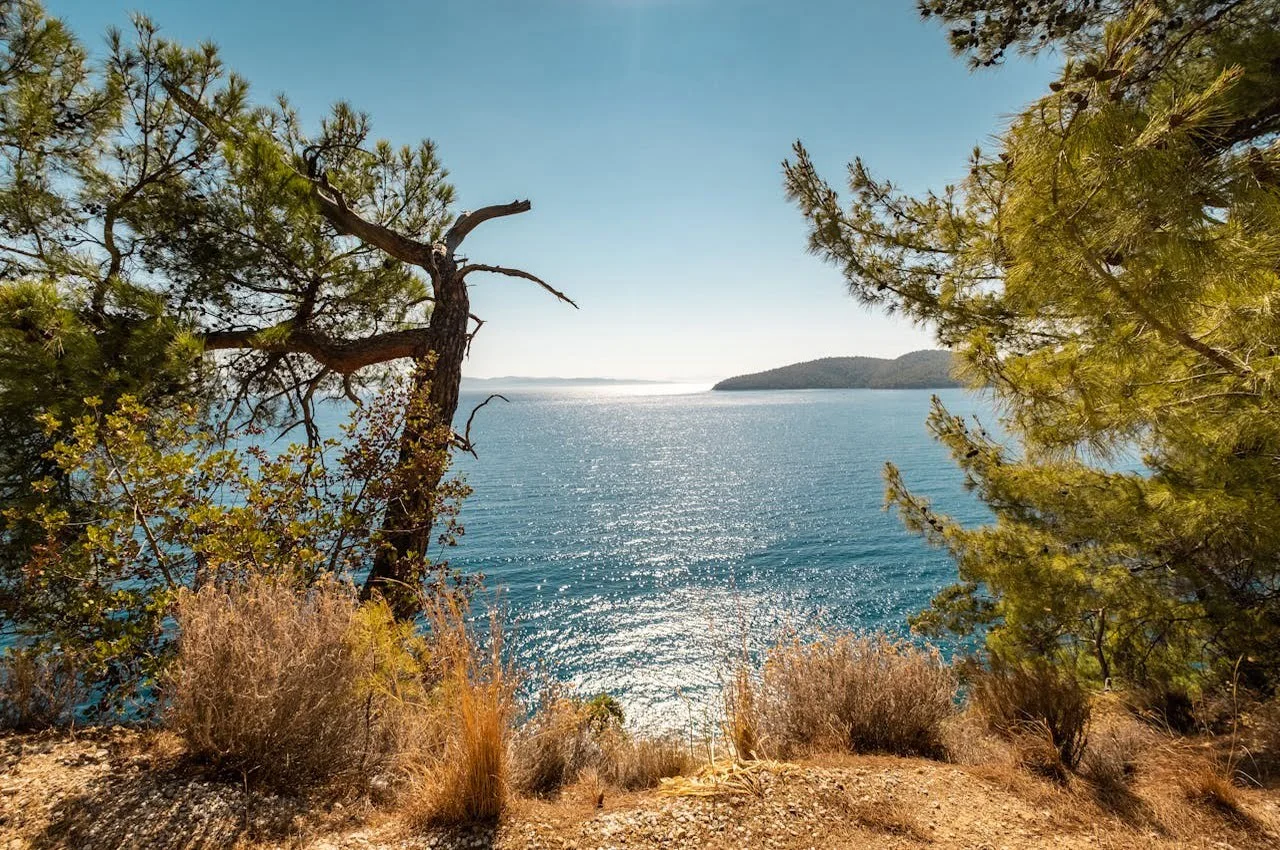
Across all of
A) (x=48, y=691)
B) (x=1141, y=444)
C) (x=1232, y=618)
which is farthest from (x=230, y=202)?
(x=1232, y=618)

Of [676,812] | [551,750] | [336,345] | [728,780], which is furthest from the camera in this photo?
[336,345]

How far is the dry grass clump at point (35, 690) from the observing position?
280cm

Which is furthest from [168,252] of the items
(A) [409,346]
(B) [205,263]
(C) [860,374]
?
(C) [860,374]

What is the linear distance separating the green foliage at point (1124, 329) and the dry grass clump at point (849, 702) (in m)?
1.87

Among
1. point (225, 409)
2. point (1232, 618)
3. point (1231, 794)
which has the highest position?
point (225, 409)

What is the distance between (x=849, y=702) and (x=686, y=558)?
18648 mm

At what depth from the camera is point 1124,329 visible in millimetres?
2799

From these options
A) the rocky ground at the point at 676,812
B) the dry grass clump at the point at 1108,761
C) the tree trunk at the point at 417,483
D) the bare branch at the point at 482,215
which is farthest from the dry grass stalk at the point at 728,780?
the bare branch at the point at 482,215

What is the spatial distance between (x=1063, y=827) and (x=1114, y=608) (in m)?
2.77

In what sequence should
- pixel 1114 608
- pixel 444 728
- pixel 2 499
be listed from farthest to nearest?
pixel 1114 608, pixel 2 499, pixel 444 728

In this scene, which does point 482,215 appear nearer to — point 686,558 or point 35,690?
point 35,690

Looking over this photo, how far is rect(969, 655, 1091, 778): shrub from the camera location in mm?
3123

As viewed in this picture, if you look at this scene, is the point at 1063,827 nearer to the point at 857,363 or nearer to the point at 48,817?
the point at 48,817

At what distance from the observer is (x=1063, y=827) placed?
2492mm
